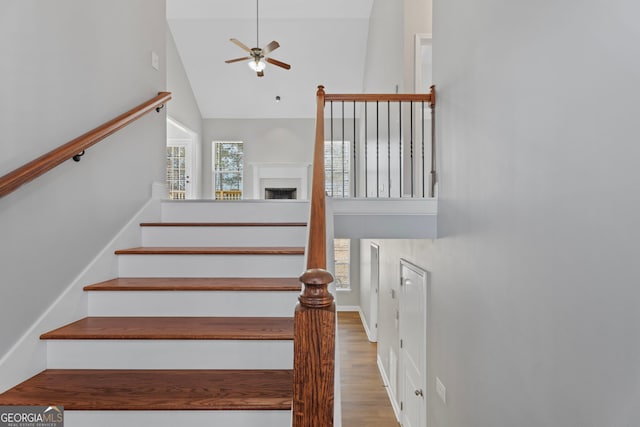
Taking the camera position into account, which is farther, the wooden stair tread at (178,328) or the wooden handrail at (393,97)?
the wooden handrail at (393,97)

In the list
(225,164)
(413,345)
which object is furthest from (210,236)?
(225,164)

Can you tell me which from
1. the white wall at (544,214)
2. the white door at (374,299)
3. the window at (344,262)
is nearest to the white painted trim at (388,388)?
the white door at (374,299)

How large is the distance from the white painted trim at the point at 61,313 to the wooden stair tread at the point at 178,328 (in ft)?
0.15

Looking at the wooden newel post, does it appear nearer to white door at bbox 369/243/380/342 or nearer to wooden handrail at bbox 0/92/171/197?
wooden handrail at bbox 0/92/171/197

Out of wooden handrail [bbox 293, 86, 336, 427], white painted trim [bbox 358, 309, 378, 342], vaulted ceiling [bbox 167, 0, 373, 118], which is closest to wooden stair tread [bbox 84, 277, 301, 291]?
wooden handrail [bbox 293, 86, 336, 427]

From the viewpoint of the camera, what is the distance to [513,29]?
1.81m

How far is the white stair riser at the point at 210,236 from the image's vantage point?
8.49 feet

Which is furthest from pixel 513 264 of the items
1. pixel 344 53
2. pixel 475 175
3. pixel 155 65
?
pixel 344 53

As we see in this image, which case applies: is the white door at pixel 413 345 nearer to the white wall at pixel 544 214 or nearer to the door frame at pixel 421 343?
the door frame at pixel 421 343

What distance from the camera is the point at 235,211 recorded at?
287 centimetres

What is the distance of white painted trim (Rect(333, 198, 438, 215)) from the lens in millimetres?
3039

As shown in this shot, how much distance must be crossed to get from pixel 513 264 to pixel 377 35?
18.0ft

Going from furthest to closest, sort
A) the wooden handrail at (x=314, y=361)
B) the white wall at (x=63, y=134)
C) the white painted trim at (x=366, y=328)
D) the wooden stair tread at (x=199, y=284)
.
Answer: the white painted trim at (x=366, y=328)
the wooden stair tread at (x=199, y=284)
the white wall at (x=63, y=134)
the wooden handrail at (x=314, y=361)

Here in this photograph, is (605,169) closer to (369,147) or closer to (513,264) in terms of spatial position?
(513,264)
